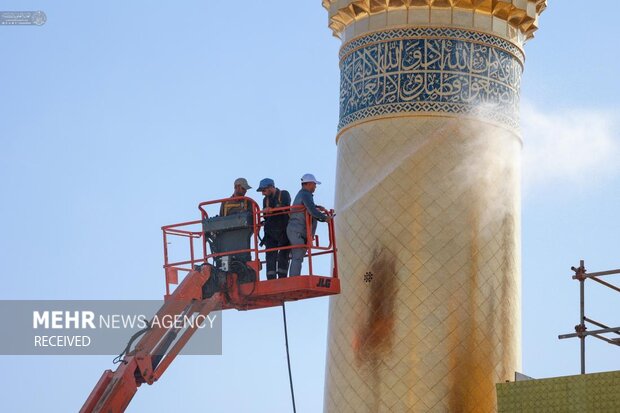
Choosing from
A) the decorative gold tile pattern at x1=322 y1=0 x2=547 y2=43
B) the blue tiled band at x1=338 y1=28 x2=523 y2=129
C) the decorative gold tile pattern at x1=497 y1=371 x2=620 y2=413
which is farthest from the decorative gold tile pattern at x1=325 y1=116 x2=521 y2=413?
the decorative gold tile pattern at x1=497 y1=371 x2=620 y2=413

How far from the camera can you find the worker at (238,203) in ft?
64.9

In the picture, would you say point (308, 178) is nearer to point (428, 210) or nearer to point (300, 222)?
point (300, 222)

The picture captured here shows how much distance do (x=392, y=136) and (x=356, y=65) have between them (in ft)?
3.58

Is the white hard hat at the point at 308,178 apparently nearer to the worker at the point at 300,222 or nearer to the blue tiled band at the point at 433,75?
the worker at the point at 300,222

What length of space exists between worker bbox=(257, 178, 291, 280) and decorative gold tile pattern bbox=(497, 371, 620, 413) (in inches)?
105

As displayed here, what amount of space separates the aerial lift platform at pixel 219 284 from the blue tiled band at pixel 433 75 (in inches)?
123

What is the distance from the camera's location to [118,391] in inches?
719

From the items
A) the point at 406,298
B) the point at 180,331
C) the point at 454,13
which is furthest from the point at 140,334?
the point at 454,13

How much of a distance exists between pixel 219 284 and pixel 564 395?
3.72 m

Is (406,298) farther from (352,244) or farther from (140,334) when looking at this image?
(140,334)

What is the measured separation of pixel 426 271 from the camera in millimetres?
21828

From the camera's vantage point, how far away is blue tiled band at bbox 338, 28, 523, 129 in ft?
72.7

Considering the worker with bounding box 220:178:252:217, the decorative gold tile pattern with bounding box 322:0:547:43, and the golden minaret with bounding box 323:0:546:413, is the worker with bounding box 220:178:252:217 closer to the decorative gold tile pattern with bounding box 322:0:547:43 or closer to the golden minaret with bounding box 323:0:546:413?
the golden minaret with bounding box 323:0:546:413

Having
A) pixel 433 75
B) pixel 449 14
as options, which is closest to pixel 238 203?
pixel 433 75
